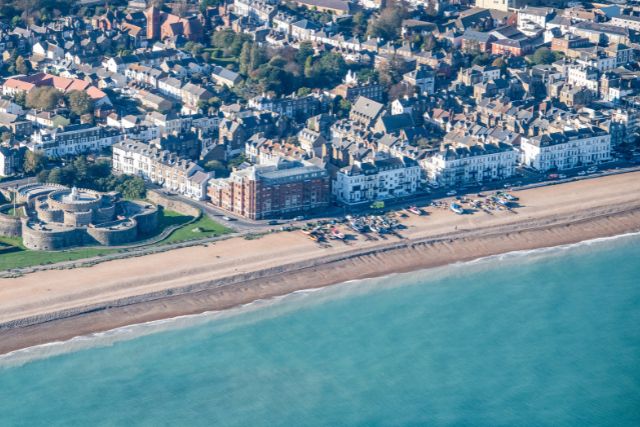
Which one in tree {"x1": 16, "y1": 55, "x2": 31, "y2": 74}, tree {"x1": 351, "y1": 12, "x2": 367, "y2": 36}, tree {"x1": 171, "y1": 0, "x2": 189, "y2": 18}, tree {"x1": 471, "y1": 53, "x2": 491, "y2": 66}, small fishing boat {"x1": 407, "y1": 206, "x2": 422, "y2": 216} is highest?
tree {"x1": 171, "y1": 0, "x2": 189, "y2": 18}

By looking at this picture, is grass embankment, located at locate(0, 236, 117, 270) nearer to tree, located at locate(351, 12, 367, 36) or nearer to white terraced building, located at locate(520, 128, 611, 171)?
white terraced building, located at locate(520, 128, 611, 171)

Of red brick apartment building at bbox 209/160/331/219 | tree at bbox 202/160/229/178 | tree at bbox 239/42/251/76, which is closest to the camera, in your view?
red brick apartment building at bbox 209/160/331/219

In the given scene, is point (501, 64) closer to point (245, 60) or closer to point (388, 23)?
point (388, 23)

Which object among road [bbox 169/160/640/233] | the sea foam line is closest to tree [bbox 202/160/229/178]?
road [bbox 169/160/640/233]

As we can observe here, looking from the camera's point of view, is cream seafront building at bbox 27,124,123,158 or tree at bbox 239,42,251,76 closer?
cream seafront building at bbox 27,124,123,158

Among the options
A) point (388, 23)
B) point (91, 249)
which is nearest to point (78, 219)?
point (91, 249)

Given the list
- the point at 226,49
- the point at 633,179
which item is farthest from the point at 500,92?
the point at 226,49

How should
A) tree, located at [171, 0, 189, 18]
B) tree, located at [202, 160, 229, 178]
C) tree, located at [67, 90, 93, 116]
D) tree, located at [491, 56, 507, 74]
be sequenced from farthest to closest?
1. tree, located at [171, 0, 189, 18]
2. tree, located at [491, 56, 507, 74]
3. tree, located at [67, 90, 93, 116]
4. tree, located at [202, 160, 229, 178]

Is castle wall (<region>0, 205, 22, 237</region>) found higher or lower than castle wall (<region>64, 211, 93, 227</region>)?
lower
